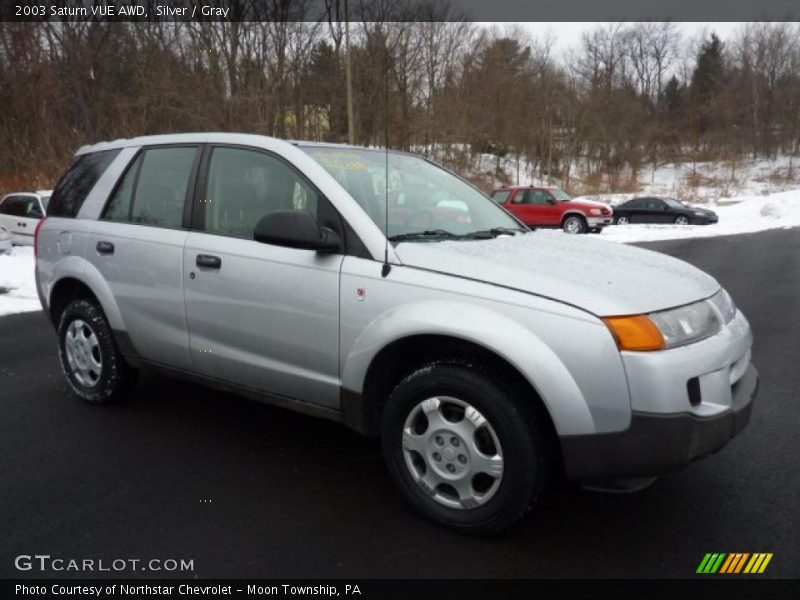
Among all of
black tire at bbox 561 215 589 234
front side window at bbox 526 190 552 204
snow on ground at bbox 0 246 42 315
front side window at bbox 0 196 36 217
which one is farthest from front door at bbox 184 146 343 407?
front side window at bbox 526 190 552 204

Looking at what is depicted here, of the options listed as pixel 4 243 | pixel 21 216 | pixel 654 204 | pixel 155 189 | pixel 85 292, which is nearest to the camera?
pixel 155 189

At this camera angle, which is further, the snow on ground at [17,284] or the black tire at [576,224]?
the black tire at [576,224]

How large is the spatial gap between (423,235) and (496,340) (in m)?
0.86

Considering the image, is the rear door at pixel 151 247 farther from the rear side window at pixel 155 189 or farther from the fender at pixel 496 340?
the fender at pixel 496 340

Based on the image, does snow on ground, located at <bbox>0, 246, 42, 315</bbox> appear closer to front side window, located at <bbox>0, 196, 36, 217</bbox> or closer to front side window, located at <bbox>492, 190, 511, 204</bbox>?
front side window, located at <bbox>0, 196, 36, 217</bbox>

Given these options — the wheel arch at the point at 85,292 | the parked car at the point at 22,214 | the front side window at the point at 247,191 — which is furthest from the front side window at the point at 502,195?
the front side window at the point at 247,191

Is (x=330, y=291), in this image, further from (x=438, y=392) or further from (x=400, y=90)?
(x=400, y=90)

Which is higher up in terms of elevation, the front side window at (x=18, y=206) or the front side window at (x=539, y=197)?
the front side window at (x=539, y=197)

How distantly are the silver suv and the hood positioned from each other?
0.01 m

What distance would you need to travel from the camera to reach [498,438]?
105 inches

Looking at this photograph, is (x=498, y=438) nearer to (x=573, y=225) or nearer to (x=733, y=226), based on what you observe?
(x=573, y=225)

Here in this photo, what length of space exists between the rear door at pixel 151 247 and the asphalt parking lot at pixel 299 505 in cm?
61

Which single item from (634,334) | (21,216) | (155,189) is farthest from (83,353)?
(21,216)

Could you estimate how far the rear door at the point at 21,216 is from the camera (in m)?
15.2
